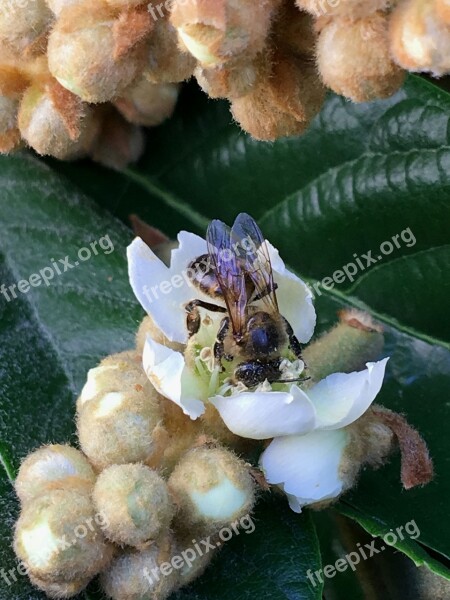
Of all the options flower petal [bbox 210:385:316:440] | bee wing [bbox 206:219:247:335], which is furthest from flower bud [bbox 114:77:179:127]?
flower petal [bbox 210:385:316:440]

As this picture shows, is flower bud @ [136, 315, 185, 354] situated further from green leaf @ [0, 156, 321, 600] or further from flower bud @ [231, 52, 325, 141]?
flower bud @ [231, 52, 325, 141]

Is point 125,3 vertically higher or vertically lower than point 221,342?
higher

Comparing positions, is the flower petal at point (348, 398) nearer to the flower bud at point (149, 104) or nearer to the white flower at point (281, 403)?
the white flower at point (281, 403)

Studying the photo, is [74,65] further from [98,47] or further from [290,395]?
[290,395]

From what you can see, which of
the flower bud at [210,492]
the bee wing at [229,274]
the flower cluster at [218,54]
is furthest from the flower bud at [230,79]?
the flower bud at [210,492]

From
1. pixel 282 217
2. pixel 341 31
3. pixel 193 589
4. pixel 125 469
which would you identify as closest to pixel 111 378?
pixel 125 469

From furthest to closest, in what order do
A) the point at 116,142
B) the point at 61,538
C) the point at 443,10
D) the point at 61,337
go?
the point at 116,142 < the point at 61,337 < the point at 61,538 < the point at 443,10

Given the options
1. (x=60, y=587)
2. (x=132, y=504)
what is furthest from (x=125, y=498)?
(x=60, y=587)
